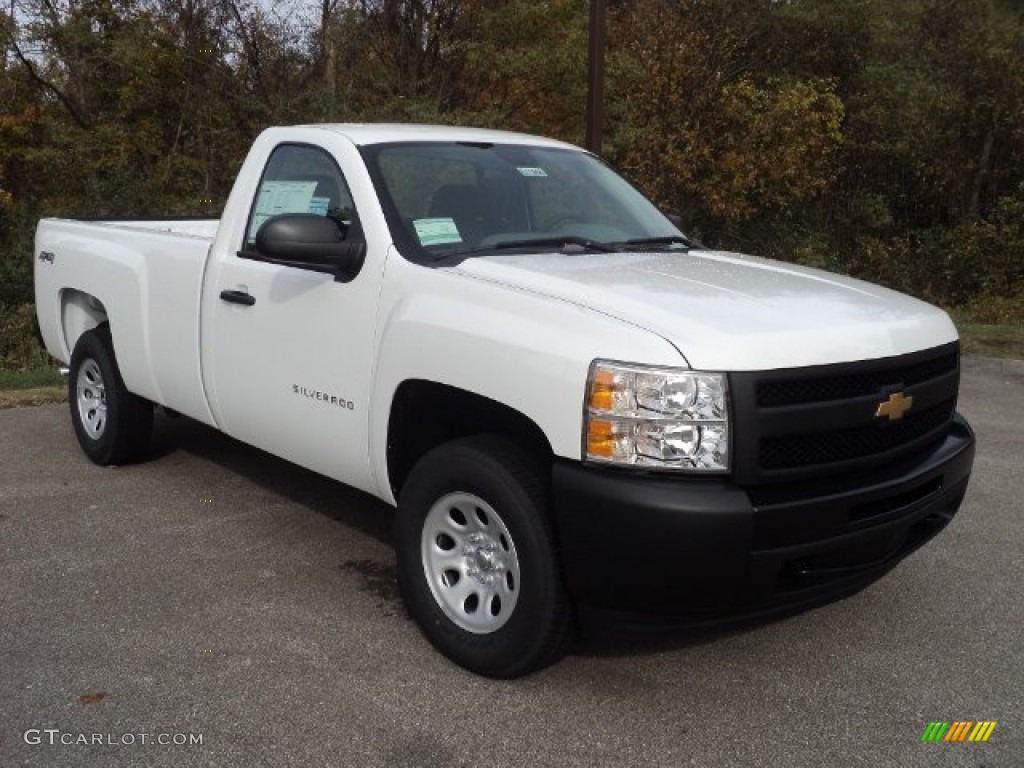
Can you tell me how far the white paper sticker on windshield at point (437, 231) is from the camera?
160 inches

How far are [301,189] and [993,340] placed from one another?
361 inches

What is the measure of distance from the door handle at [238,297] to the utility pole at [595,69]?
658 centimetres

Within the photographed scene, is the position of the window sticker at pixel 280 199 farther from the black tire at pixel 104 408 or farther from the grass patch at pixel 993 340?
the grass patch at pixel 993 340

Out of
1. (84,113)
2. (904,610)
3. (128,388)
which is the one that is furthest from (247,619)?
(84,113)

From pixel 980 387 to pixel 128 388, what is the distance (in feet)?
22.4

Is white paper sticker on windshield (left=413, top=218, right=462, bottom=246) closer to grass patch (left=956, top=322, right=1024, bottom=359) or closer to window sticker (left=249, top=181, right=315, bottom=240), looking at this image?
window sticker (left=249, top=181, right=315, bottom=240)

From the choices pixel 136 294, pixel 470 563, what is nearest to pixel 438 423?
pixel 470 563

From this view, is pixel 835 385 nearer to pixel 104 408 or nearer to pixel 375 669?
pixel 375 669

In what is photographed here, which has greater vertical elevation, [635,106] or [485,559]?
[635,106]

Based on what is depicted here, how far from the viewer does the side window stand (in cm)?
438

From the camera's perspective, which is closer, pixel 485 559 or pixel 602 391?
pixel 602 391

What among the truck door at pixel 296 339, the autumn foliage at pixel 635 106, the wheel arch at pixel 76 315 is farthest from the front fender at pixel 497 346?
the autumn foliage at pixel 635 106

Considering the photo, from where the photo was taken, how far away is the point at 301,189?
15.2ft

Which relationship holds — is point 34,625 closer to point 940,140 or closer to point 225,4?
point 225,4
